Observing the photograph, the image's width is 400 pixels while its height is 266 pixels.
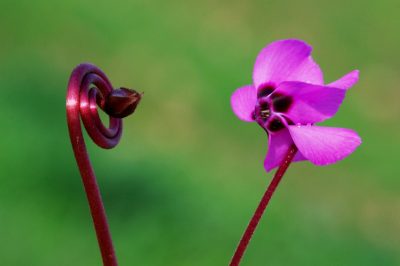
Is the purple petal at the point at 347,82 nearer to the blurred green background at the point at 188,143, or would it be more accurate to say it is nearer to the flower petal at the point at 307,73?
the flower petal at the point at 307,73

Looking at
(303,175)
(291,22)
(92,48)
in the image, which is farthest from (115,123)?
(291,22)

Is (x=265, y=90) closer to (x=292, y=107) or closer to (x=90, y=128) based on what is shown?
(x=292, y=107)

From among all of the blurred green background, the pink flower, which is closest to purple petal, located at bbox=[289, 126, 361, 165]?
the pink flower

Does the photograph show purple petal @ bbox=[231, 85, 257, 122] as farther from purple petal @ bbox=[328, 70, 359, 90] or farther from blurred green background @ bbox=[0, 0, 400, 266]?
blurred green background @ bbox=[0, 0, 400, 266]

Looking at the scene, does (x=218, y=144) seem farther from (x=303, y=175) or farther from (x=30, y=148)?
(x=30, y=148)

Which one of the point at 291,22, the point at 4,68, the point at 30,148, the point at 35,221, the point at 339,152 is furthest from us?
the point at 291,22

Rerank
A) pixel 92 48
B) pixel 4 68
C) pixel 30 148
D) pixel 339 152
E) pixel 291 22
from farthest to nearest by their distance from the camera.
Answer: pixel 291 22 < pixel 92 48 < pixel 4 68 < pixel 30 148 < pixel 339 152

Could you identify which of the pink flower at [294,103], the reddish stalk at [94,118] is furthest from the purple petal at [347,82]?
the reddish stalk at [94,118]
